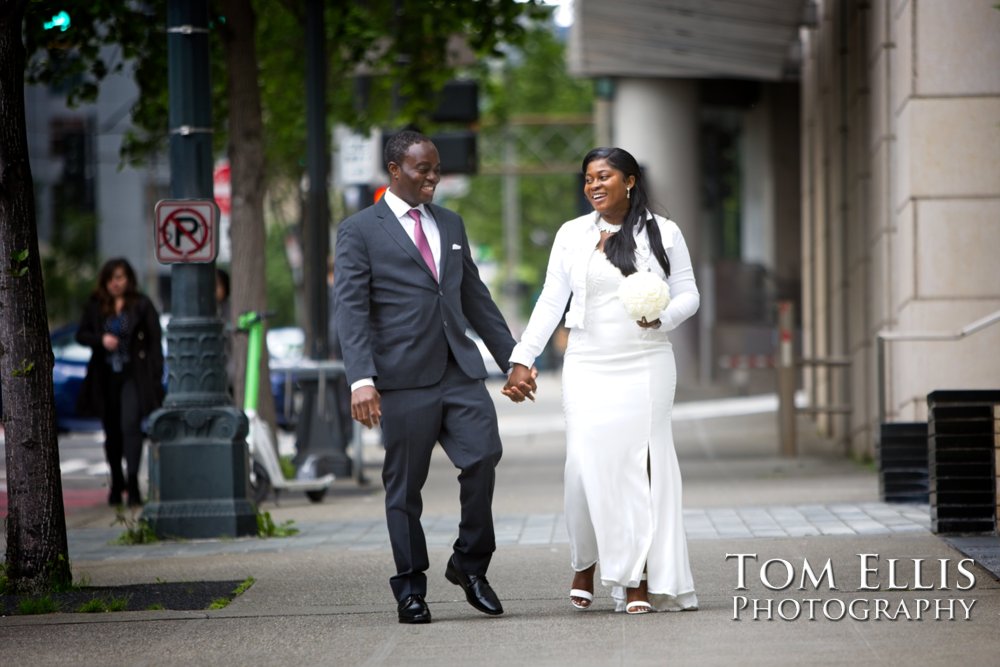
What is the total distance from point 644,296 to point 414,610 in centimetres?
150

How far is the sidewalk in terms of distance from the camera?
638 centimetres

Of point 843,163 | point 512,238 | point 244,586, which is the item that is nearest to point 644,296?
point 244,586

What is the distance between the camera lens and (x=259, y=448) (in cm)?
1252

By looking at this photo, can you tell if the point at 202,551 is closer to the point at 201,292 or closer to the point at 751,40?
the point at 201,292

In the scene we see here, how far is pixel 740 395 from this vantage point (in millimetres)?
28156

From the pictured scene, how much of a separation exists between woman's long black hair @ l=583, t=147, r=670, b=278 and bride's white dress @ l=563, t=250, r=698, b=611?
0.06 metres

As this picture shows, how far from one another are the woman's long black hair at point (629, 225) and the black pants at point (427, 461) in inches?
29.1

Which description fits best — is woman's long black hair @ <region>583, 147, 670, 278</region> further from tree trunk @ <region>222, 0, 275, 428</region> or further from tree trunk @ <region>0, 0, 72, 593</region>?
tree trunk @ <region>222, 0, 275, 428</region>

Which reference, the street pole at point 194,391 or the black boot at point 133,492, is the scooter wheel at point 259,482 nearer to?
the black boot at point 133,492

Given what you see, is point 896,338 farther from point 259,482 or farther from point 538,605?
point 538,605

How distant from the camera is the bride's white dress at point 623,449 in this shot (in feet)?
23.1

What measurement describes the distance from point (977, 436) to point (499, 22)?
7674 mm

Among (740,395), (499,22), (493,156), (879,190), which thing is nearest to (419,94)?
(499,22)

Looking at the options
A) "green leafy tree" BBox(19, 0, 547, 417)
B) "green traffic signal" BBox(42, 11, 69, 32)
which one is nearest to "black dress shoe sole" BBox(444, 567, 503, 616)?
"green traffic signal" BBox(42, 11, 69, 32)
